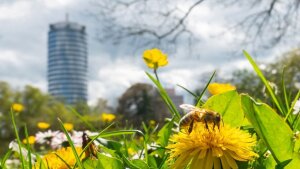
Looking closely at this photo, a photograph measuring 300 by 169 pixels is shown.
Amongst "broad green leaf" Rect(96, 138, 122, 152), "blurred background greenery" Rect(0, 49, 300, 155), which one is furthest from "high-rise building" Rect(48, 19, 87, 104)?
"broad green leaf" Rect(96, 138, 122, 152)

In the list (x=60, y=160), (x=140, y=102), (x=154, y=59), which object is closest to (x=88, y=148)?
(x=60, y=160)

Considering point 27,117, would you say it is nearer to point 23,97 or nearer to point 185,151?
point 23,97

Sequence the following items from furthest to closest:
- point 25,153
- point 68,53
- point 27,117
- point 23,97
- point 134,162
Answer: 1. point 68,53
2. point 23,97
3. point 27,117
4. point 25,153
5. point 134,162

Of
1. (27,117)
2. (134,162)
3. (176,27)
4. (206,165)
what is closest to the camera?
(206,165)

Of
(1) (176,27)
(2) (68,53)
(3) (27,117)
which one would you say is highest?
(2) (68,53)

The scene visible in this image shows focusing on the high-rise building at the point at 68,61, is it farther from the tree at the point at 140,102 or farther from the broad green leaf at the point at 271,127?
the broad green leaf at the point at 271,127

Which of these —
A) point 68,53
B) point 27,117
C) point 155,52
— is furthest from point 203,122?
point 68,53
